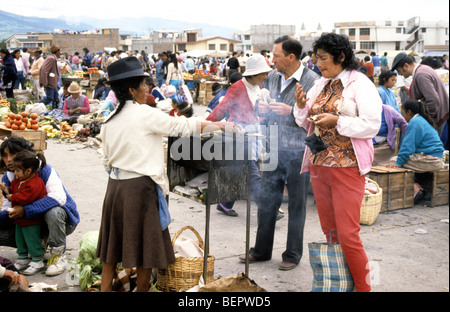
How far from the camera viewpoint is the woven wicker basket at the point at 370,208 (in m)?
5.62

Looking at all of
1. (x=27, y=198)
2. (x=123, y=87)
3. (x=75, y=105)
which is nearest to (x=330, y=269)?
(x=123, y=87)

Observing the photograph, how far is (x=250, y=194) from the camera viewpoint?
3.90 metres

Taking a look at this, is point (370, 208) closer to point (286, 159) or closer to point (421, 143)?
point (421, 143)

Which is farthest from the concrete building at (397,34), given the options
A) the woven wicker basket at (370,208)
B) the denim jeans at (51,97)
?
the woven wicker basket at (370,208)

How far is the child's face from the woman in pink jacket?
2.45 meters

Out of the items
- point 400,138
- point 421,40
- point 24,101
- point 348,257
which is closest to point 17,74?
point 24,101

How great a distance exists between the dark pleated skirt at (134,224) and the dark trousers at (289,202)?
134 cm

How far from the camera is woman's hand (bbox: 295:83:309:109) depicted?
352 centimetres

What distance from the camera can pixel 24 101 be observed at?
15773 mm

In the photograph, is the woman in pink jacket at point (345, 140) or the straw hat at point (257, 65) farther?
the straw hat at point (257, 65)

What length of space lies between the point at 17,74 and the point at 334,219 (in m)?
16.3

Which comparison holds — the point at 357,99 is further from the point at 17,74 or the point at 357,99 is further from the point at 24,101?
the point at 17,74

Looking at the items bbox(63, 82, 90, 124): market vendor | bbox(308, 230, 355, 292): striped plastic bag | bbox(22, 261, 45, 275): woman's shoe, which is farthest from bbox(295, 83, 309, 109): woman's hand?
bbox(63, 82, 90, 124): market vendor

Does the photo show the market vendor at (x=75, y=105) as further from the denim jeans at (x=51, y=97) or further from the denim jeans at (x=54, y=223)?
the denim jeans at (x=54, y=223)
